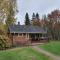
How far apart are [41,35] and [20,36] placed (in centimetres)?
768

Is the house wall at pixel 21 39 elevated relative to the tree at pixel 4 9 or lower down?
lower down

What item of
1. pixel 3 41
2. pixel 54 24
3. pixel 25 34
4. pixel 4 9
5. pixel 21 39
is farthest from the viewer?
pixel 54 24

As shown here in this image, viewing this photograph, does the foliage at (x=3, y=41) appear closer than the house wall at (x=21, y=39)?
Yes

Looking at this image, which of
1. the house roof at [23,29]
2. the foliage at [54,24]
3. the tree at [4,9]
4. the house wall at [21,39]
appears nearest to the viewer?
the tree at [4,9]

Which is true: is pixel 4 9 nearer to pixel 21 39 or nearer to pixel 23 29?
pixel 21 39

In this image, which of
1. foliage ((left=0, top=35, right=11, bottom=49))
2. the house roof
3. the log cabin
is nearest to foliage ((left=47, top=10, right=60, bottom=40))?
the log cabin

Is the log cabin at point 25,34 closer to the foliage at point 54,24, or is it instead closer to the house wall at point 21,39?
the house wall at point 21,39

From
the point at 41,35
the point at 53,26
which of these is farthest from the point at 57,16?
the point at 41,35

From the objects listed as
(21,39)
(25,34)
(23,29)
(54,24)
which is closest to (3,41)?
(21,39)

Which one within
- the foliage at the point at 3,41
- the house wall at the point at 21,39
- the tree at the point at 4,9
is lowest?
the house wall at the point at 21,39

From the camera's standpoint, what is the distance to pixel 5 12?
3397cm

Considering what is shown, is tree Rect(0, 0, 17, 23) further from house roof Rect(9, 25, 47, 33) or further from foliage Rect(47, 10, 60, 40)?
foliage Rect(47, 10, 60, 40)

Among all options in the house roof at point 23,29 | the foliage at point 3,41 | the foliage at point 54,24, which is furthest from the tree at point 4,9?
the foliage at point 54,24

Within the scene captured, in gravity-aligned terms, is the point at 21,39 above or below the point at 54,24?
below
